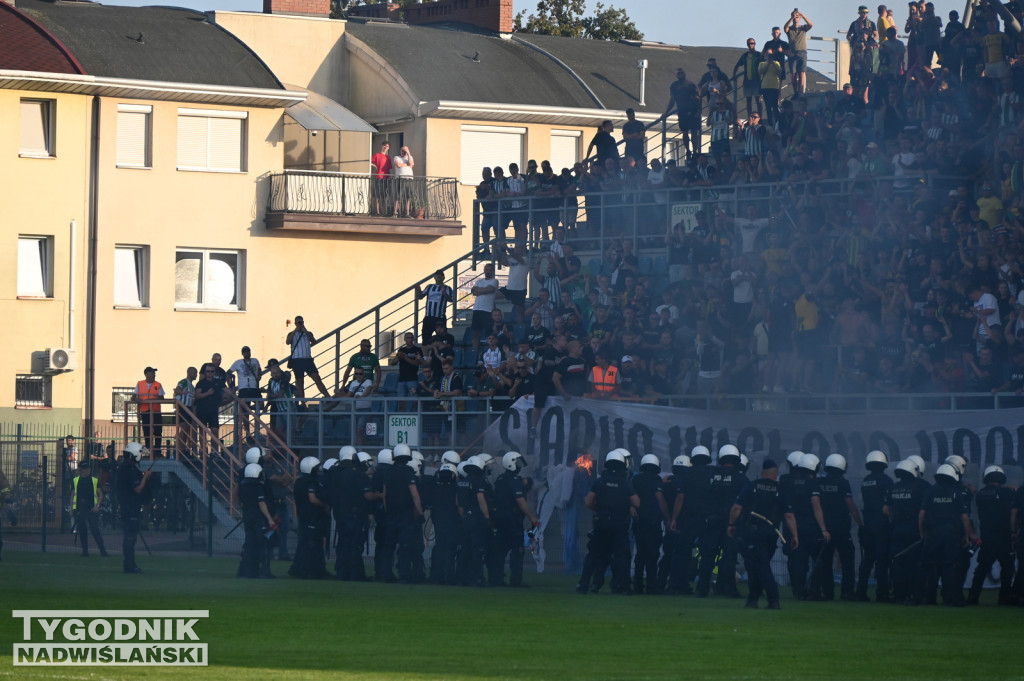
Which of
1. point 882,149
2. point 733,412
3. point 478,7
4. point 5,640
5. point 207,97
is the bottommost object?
point 5,640

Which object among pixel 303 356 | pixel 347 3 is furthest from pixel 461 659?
pixel 347 3

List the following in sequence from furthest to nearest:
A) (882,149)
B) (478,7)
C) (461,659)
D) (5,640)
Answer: (478,7) → (882,149) → (5,640) → (461,659)

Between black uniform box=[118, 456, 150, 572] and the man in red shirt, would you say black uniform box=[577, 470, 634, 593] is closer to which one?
black uniform box=[118, 456, 150, 572]

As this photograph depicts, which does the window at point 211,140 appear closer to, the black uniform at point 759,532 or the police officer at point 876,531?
the police officer at point 876,531

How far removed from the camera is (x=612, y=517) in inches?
808

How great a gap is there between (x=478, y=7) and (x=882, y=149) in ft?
87.0

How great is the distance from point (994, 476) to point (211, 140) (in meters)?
26.9

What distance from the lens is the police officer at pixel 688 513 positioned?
20438 mm

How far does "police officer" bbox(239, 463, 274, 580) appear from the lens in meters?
23.0

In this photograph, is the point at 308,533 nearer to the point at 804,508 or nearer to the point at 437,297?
the point at 804,508

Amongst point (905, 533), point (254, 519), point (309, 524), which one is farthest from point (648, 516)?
point (254, 519)

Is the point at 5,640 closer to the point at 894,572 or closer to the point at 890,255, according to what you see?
the point at 894,572

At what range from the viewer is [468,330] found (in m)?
29.9

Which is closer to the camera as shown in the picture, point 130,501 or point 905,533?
point 905,533
